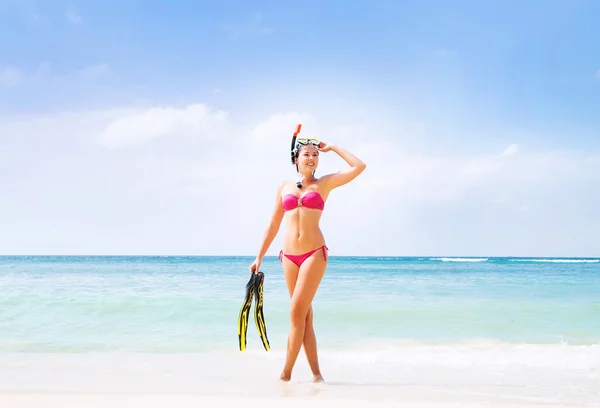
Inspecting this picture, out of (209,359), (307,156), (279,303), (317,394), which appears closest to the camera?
(317,394)

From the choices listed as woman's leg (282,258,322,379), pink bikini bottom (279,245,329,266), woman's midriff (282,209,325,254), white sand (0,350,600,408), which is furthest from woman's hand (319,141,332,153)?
white sand (0,350,600,408)

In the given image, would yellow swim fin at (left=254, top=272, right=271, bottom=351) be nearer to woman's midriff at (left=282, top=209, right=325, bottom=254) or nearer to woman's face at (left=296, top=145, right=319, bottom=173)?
woman's midriff at (left=282, top=209, right=325, bottom=254)

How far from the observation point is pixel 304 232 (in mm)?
4742

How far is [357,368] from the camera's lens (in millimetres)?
6531

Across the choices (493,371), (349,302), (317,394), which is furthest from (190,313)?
(317,394)

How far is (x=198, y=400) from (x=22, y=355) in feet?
12.8

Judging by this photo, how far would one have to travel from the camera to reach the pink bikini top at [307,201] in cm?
476

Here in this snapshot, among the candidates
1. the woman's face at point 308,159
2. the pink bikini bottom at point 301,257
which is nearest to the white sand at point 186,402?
the pink bikini bottom at point 301,257

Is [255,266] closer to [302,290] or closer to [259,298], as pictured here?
[259,298]

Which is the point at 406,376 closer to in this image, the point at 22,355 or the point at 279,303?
the point at 22,355

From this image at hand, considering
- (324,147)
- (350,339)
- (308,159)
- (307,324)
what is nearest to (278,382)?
(307,324)

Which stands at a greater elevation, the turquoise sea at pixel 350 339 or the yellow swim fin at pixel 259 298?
the yellow swim fin at pixel 259 298

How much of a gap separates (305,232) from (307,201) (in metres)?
0.24

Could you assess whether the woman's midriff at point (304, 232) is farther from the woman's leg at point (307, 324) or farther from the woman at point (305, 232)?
the woman's leg at point (307, 324)
